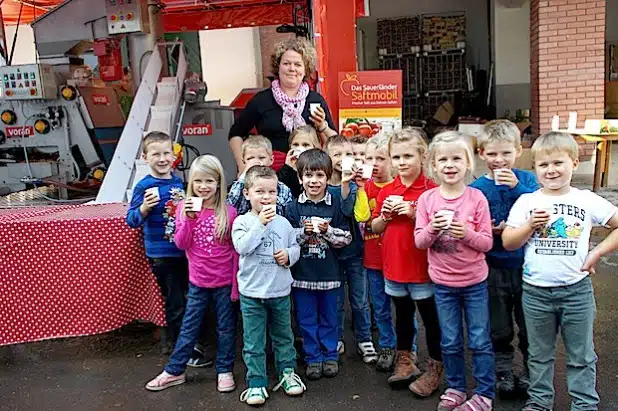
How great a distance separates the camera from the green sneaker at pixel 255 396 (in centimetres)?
336

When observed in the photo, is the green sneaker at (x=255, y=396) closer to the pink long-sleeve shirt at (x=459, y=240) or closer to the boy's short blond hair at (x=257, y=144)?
the pink long-sleeve shirt at (x=459, y=240)

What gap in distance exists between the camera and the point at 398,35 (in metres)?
15.8

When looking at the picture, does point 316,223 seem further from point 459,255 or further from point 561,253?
point 561,253

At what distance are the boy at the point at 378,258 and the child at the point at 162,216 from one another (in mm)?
1150

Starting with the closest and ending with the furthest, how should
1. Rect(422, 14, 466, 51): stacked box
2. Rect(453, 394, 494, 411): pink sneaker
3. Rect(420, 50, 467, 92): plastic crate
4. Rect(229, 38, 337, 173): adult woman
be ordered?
Rect(453, 394, 494, 411): pink sneaker → Rect(229, 38, 337, 173): adult woman → Rect(422, 14, 466, 51): stacked box → Rect(420, 50, 467, 92): plastic crate

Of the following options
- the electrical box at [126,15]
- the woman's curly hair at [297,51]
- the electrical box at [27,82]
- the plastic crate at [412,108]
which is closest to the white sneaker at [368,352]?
the woman's curly hair at [297,51]

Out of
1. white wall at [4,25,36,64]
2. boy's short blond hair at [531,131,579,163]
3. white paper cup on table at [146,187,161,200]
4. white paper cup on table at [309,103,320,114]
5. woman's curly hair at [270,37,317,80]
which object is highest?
white wall at [4,25,36,64]

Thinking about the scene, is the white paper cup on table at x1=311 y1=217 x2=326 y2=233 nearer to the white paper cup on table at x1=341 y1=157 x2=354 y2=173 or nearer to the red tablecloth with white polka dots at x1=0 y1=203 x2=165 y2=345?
the white paper cup on table at x1=341 y1=157 x2=354 y2=173

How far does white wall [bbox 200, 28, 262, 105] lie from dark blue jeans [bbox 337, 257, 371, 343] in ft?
47.0

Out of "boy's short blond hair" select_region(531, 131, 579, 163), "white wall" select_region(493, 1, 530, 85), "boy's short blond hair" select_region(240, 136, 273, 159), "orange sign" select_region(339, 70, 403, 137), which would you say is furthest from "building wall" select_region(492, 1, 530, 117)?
"boy's short blond hair" select_region(531, 131, 579, 163)

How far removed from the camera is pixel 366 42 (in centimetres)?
1627

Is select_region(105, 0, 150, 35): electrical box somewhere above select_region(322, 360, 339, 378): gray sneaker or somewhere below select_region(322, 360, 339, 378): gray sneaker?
above

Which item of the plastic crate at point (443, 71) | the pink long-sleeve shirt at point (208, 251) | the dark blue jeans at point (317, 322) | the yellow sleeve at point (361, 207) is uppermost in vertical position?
the plastic crate at point (443, 71)

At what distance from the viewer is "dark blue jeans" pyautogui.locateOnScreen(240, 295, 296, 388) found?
3.40 metres
